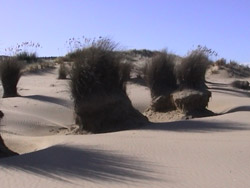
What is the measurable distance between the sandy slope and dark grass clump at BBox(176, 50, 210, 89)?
2.83 meters

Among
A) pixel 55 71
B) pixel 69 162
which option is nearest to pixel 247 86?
pixel 55 71

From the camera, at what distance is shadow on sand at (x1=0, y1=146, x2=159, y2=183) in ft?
25.1

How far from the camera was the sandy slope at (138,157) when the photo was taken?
24.2 feet

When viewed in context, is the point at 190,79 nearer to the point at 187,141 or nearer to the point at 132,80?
the point at 187,141

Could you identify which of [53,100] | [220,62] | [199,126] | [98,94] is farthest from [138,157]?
[220,62]

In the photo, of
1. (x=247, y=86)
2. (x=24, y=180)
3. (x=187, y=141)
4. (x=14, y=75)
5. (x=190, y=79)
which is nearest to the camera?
(x=24, y=180)

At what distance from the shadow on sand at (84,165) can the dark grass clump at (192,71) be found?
30.0 feet

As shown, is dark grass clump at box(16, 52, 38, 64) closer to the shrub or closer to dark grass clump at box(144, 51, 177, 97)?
the shrub

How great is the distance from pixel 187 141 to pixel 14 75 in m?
12.7

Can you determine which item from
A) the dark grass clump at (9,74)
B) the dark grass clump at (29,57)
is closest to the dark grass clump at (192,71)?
the dark grass clump at (9,74)

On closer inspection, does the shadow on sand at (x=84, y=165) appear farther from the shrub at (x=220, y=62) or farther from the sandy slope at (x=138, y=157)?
the shrub at (x=220, y=62)

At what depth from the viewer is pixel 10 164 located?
8.64 meters

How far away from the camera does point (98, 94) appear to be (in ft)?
47.7

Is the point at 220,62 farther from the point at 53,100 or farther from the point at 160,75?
the point at 53,100
